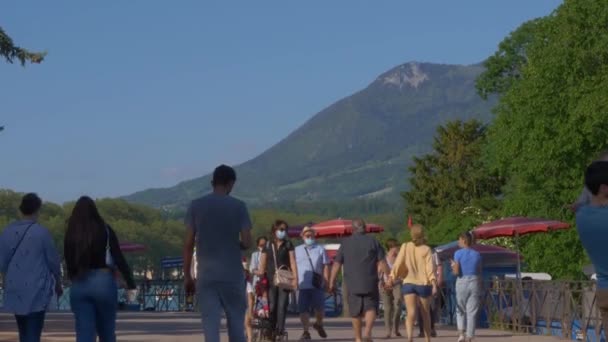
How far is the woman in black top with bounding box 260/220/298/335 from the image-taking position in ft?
72.3

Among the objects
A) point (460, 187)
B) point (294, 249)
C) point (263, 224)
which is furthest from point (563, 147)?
point (263, 224)

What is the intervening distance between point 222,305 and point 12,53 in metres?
14.8

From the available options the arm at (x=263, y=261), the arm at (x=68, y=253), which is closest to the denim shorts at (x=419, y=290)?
the arm at (x=263, y=261)

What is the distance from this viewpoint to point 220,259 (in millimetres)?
12484

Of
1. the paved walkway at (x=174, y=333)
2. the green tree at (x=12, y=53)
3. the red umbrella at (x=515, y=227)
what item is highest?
the green tree at (x=12, y=53)

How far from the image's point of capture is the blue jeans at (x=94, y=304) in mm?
12156

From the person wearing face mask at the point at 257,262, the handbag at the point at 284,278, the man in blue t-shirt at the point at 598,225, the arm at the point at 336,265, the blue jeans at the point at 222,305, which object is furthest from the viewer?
the person wearing face mask at the point at 257,262

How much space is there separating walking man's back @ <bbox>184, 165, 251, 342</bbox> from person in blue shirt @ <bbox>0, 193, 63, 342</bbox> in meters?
1.54

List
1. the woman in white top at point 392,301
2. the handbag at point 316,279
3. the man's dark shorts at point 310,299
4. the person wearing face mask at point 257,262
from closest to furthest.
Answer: the person wearing face mask at point 257,262, the handbag at point 316,279, the man's dark shorts at point 310,299, the woman in white top at point 392,301

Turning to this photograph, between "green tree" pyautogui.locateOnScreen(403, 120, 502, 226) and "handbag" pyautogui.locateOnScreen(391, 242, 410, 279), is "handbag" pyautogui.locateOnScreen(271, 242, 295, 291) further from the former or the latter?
"green tree" pyautogui.locateOnScreen(403, 120, 502, 226)

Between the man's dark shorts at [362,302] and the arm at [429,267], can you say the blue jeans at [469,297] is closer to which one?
the arm at [429,267]

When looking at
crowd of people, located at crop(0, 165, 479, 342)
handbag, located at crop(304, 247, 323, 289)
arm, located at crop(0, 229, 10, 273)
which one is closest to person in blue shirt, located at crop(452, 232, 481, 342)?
handbag, located at crop(304, 247, 323, 289)

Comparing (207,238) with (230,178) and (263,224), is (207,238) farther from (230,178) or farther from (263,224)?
(263,224)

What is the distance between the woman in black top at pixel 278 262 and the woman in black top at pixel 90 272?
32.2 feet
